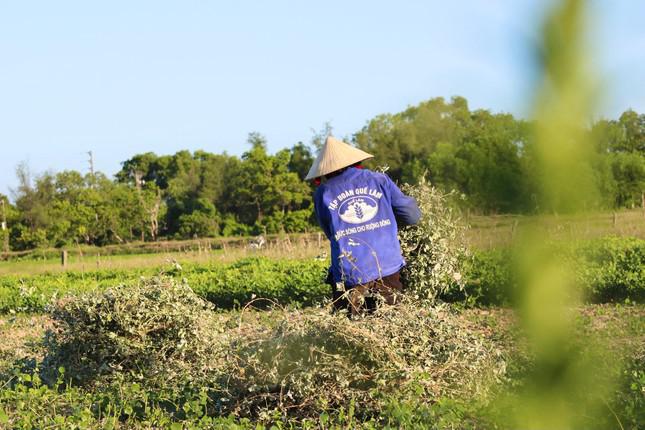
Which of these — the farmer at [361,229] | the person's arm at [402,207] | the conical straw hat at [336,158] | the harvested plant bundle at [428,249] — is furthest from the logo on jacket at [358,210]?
the harvested plant bundle at [428,249]

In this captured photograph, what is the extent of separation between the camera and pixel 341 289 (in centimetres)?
450

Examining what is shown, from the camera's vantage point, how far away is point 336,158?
483cm

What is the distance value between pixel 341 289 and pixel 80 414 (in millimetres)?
1494

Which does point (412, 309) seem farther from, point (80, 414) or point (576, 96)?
point (576, 96)

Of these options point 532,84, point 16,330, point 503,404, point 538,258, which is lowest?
point 16,330

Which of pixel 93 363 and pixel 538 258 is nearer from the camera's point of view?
pixel 538 258

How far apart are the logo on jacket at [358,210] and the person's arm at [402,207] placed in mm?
140

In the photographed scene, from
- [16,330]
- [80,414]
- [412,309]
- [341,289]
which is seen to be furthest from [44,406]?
[16,330]

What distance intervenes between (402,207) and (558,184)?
4280 mm

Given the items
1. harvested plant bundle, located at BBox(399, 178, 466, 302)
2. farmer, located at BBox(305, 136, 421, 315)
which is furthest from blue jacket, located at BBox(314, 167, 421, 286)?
harvested plant bundle, located at BBox(399, 178, 466, 302)

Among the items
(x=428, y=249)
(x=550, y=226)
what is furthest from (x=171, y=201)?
(x=550, y=226)

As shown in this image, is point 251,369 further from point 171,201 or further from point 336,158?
point 171,201

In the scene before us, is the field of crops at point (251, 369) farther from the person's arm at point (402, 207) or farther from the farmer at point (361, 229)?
the person's arm at point (402, 207)

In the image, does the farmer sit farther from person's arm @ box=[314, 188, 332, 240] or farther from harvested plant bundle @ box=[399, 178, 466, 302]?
harvested plant bundle @ box=[399, 178, 466, 302]
